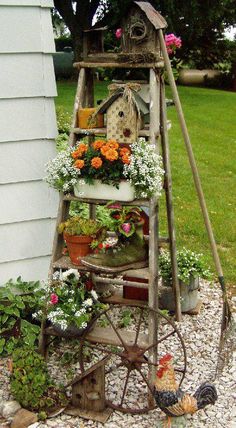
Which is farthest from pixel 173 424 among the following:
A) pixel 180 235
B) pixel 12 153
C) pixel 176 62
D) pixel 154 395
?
pixel 180 235

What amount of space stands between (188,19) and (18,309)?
1577 cm

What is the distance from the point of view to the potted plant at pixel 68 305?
3445 millimetres

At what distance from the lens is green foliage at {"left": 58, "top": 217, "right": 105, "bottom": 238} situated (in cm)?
347

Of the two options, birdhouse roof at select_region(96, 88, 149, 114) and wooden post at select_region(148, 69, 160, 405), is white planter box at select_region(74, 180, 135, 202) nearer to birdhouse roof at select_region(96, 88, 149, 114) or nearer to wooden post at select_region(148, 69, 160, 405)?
wooden post at select_region(148, 69, 160, 405)

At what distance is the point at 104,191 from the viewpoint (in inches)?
133

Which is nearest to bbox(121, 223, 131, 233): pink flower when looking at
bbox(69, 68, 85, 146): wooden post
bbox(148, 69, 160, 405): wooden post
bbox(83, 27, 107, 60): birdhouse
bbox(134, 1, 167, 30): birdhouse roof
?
bbox(148, 69, 160, 405): wooden post

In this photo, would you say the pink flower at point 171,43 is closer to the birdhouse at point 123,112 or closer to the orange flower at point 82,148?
the birdhouse at point 123,112

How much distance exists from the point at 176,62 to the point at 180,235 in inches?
81.1

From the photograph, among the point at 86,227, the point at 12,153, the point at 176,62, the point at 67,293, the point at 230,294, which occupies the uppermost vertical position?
the point at 176,62

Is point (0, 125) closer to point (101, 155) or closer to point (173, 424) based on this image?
point (101, 155)

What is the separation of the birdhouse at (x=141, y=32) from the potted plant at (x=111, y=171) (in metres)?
0.53

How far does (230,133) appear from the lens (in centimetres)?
1184

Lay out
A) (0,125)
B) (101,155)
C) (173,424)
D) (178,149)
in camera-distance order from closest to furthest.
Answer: (173,424)
(101,155)
(0,125)
(178,149)

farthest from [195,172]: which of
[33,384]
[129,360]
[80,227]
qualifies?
[33,384]
